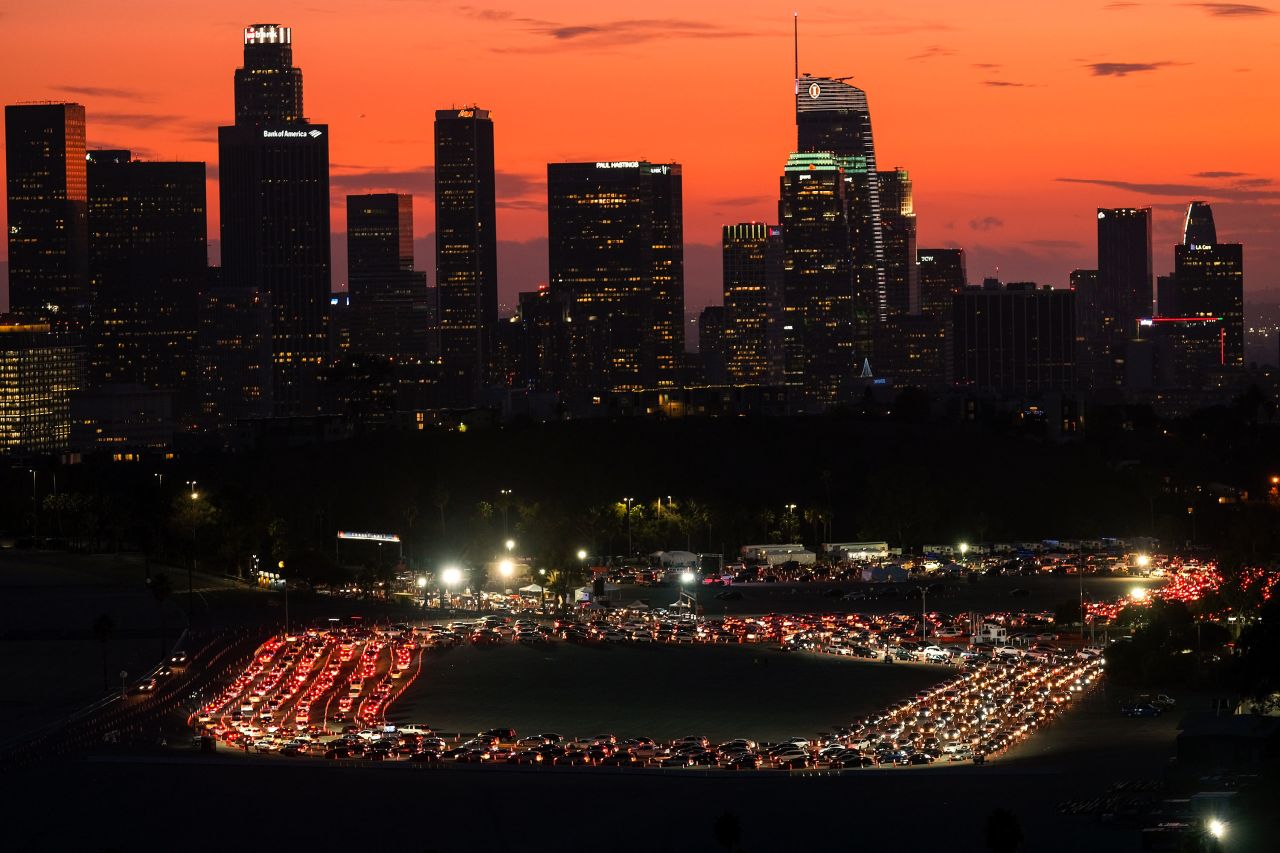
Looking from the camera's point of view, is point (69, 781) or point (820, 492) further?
point (820, 492)

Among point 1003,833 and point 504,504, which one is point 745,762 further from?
point 504,504

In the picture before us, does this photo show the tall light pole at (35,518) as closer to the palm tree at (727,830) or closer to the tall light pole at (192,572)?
the tall light pole at (192,572)

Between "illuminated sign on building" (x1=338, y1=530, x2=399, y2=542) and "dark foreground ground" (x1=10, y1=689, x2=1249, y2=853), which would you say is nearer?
"dark foreground ground" (x1=10, y1=689, x2=1249, y2=853)

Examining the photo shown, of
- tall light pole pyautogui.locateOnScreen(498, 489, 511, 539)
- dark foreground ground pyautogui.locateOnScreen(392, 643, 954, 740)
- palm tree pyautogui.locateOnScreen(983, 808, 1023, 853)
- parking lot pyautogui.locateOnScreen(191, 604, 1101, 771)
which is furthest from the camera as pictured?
tall light pole pyautogui.locateOnScreen(498, 489, 511, 539)

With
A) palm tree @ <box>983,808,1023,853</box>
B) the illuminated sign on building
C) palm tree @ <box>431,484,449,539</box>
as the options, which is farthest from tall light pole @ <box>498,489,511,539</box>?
palm tree @ <box>983,808,1023,853</box>

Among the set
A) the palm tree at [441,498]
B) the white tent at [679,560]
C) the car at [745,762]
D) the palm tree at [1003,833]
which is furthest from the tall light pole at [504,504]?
the palm tree at [1003,833]

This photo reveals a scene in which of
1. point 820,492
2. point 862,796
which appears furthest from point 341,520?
point 862,796

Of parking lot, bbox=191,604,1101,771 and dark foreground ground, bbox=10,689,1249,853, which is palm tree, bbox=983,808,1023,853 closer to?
dark foreground ground, bbox=10,689,1249,853

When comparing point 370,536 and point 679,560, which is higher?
point 370,536

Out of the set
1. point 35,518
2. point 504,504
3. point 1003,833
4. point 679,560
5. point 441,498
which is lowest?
point 679,560

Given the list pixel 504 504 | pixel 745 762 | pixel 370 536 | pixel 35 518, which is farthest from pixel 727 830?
pixel 504 504

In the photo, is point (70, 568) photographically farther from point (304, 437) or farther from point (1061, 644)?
point (304, 437)
